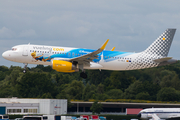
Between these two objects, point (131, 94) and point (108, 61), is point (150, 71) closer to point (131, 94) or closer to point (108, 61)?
point (131, 94)

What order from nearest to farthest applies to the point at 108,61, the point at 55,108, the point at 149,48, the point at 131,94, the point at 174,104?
1. the point at 108,61
2. the point at 149,48
3. the point at 55,108
4. the point at 174,104
5. the point at 131,94

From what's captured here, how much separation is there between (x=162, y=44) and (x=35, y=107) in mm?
30608

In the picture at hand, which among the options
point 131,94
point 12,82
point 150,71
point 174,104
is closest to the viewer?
point 174,104

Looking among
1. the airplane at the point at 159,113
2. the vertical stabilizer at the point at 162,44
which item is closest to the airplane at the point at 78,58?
the vertical stabilizer at the point at 162,44

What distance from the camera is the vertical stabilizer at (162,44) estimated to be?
2405 inches

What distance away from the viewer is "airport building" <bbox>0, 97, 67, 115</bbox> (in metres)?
76.2

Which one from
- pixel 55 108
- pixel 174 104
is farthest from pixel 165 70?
pixel 55 108

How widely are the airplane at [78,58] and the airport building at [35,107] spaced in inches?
824

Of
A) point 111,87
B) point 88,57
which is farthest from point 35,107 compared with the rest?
point 111,87

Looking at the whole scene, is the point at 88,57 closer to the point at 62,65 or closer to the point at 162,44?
the point at 62,65

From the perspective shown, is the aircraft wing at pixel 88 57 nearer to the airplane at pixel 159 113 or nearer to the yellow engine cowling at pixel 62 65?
the yellow engine cowling at pixel 62 65

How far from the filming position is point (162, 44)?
62438 mm

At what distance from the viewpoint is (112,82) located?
11444cm

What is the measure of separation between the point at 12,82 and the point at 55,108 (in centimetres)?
5934
